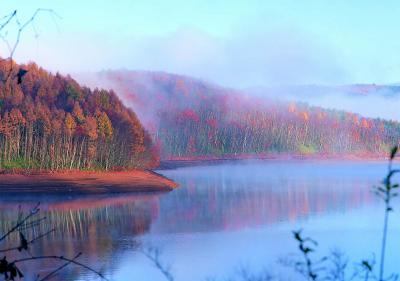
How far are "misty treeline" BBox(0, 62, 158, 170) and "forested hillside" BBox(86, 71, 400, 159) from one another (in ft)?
137

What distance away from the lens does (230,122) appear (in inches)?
3784

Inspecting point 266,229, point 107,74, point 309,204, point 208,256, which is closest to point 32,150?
point 309,204

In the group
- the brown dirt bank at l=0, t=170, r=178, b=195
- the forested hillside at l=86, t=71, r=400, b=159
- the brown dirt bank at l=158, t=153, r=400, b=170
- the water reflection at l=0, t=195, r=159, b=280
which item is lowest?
the water reflection at l=0, t=195, r=159, b=280

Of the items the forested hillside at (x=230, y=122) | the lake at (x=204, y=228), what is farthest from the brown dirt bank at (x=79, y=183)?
the forested hillside at (x=230, y=122)

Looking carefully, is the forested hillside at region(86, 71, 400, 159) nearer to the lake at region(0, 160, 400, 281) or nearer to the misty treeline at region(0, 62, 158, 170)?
the misty treeline at region(0, 62, 158, 170)

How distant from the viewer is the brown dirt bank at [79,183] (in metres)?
31.6

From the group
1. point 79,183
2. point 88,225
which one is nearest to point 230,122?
point 79,183

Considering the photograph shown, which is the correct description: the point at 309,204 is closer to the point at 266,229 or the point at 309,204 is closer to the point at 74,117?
the point at 266,229

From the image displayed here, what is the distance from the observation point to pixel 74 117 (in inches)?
1426

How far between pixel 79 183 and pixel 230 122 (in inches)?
2539

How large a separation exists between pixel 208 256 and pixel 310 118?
94.1 metres

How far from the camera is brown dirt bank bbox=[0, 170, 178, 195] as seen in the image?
1243 inches

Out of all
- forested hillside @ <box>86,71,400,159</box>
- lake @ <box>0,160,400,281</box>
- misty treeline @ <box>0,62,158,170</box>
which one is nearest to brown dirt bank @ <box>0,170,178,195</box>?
misty treeline @ <box>0,62,158,170</box>

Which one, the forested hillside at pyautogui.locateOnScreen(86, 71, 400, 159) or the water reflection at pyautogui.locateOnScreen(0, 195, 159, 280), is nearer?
the water reflection at pyautogui.locateOnScreen(0, 195, 159, 280)
